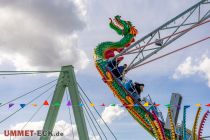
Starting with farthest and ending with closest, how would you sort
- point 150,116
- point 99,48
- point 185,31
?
point 99,48 < point 150,116 < point 185,31

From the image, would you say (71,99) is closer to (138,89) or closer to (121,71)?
(121,71)

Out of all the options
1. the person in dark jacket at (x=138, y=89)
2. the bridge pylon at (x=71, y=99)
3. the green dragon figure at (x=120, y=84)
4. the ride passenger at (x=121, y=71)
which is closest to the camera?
the bridge pylon at (x=71, y=99)

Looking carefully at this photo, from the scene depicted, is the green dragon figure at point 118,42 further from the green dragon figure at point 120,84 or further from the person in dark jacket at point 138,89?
the person in dark jacket at point 138,89

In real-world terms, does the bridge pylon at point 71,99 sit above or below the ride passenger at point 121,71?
below

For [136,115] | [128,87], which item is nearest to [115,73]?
[128,87]

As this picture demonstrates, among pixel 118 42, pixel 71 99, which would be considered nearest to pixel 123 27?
pixel 118 42

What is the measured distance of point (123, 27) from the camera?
930 inches

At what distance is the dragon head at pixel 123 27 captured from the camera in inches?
925

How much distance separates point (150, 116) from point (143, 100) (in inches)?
41.1

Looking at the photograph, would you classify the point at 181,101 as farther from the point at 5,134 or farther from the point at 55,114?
the point at 5,134

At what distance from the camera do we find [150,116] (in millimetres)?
21016

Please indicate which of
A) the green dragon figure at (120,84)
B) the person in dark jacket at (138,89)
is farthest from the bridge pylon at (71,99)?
the person in dark jacket at (138,89)

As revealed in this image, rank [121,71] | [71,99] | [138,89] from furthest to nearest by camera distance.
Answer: [121,71] → [138,89] → [71,99]

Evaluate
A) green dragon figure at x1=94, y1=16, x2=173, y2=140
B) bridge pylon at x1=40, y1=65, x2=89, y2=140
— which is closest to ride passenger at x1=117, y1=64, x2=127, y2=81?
green dragon figure at x1=94, y1=16, x2=173, y2=140
